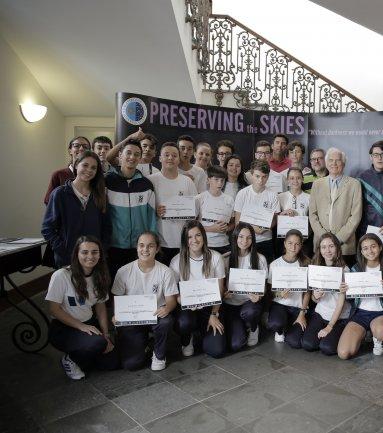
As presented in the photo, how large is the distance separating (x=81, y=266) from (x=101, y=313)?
357 millimetres

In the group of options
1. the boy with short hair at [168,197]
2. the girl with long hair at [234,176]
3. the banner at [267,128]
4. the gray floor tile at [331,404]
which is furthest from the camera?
the banner at [267,128]

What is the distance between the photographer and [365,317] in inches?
121

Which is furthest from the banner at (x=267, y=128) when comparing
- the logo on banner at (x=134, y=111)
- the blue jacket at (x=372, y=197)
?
the blue jacket at (x=372, y=197)

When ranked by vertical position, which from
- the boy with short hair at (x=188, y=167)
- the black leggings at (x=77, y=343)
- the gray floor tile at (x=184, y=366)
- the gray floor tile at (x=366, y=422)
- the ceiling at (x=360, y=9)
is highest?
the ceiling at (x=360, y=9)

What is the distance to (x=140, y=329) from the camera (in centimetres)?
286

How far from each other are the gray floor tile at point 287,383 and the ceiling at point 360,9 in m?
2.62

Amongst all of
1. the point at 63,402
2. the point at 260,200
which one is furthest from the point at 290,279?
the point at 63,402

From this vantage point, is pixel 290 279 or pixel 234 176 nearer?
pixel 290 279

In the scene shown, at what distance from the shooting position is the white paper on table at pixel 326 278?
10.1 feet

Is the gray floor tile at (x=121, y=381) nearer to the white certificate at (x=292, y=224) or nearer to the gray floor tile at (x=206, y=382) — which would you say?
the gray floor tile at (x=206, y=382)

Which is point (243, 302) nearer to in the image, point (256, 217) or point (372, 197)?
point (256, 217)

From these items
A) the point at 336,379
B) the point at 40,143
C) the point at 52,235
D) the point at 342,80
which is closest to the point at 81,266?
the point at 52,235

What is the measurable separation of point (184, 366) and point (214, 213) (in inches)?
46.3

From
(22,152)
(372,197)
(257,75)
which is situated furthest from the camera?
(257,75)
